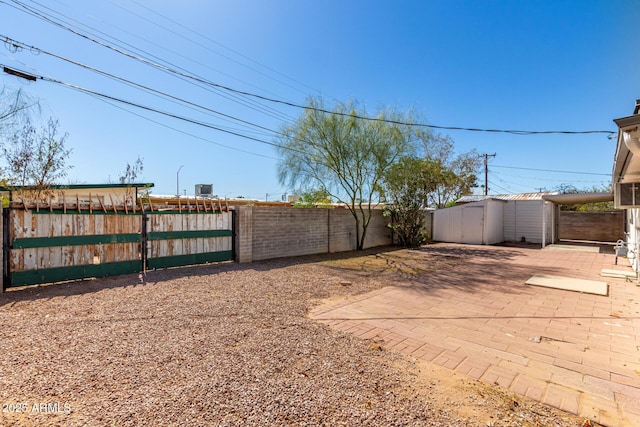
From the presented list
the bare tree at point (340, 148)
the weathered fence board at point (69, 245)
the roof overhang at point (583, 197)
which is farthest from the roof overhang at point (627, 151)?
the weathered fence board at point (69, 245)

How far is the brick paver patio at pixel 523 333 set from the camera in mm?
2510

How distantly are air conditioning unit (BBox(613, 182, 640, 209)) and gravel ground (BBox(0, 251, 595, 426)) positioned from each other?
5.70m

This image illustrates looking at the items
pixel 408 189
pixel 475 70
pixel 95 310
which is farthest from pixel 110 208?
pixel 475 70

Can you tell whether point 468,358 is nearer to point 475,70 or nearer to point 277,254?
point 277,254

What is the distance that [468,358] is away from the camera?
9.95 feet

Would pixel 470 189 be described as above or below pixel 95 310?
above

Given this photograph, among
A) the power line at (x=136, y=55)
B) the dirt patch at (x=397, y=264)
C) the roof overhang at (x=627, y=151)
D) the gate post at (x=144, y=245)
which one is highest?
the power line at (x=136, y=55)

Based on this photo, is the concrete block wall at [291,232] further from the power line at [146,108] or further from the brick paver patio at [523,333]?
the brick paver patio at [523,333]

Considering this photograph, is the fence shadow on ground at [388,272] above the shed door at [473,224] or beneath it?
beneath

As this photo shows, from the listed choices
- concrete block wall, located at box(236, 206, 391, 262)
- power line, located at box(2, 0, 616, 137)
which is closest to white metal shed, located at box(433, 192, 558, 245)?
power line, located at box(2, 0, 616, 137)

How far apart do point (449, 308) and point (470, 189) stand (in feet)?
69.3

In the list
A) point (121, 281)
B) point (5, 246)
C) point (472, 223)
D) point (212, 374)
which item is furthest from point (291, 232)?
point (472, 223)

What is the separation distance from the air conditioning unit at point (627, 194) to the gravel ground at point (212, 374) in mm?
5704

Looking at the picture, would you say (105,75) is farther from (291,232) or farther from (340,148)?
(340,148)
